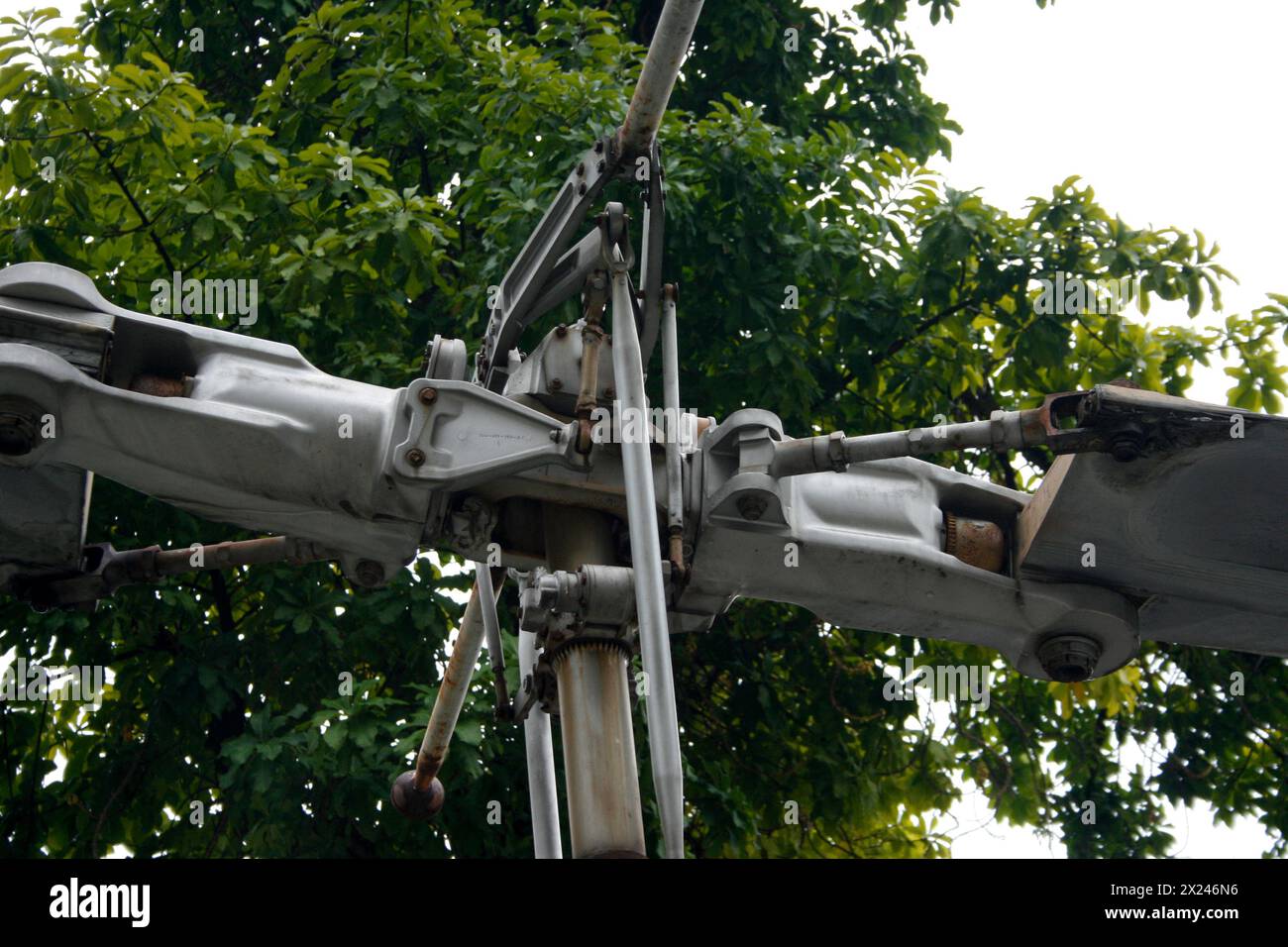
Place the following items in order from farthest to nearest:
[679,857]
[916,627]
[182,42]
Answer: [182,42]
[916,627]
[679,857]

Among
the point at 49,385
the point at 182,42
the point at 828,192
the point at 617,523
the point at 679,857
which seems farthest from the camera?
the point at 182,42

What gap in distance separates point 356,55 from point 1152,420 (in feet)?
26.6

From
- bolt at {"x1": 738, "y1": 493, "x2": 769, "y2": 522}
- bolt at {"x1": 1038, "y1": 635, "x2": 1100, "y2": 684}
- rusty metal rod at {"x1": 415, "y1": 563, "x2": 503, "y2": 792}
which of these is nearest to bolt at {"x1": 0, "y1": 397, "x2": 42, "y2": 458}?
rusty metal rod at {"x1": 415, "y1": 563, "x2": 503, "y2": 792}

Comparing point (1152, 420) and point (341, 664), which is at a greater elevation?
point (341, 664)

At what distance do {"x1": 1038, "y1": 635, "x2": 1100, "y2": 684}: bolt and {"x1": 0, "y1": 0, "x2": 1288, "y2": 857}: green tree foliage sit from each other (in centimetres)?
375

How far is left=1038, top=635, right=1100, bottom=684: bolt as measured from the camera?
6.57 metres

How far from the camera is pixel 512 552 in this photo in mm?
6035

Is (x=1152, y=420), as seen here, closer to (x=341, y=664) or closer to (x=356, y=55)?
(x=341, y=664)

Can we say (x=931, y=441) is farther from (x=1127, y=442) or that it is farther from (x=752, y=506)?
(x=1127, y=442)

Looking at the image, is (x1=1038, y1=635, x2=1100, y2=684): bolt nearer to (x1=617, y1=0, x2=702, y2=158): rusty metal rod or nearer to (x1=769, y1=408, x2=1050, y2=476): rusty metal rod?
(x1=769, y1=408, x2=1050, y2=476): rusty metal rod

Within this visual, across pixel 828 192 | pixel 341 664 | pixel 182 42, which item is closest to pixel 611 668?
pixel 341 664

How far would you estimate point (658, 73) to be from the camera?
5.52 m

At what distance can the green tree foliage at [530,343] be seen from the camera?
10477 millimetres

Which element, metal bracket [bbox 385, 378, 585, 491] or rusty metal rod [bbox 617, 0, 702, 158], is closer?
rusty metal rod [bbox 617, 0, 702, 158]
